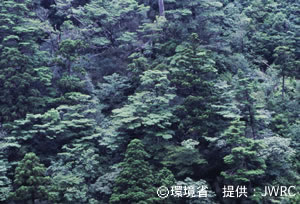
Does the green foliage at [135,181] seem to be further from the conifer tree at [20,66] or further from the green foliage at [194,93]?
the conifer tree at [20,66]

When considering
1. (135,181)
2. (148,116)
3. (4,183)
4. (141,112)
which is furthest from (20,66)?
(135,181)

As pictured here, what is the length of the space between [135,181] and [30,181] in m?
3.85

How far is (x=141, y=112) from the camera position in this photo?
16.9m

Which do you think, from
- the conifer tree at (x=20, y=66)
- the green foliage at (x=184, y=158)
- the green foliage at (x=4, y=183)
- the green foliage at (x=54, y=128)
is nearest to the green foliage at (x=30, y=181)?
the green foliage at (x=4, y=183)

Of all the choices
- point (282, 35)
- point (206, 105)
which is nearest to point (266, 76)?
point (282, 35)

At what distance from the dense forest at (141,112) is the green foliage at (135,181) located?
4 cm

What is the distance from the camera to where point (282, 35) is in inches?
996

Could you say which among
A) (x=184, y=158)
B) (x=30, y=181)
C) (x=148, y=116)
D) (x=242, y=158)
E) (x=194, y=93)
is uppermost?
(x=194, y=93)

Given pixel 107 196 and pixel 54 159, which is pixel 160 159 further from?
pixel 54 159

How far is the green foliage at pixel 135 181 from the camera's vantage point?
1378 centimetres

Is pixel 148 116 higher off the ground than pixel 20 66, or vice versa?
pixel 20 66

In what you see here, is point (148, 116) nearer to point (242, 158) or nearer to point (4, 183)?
point (242, 158)

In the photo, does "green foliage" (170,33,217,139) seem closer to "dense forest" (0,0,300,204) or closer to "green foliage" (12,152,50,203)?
"dense forest" (0,0,300,204)

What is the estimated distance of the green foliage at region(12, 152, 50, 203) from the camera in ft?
44.6
